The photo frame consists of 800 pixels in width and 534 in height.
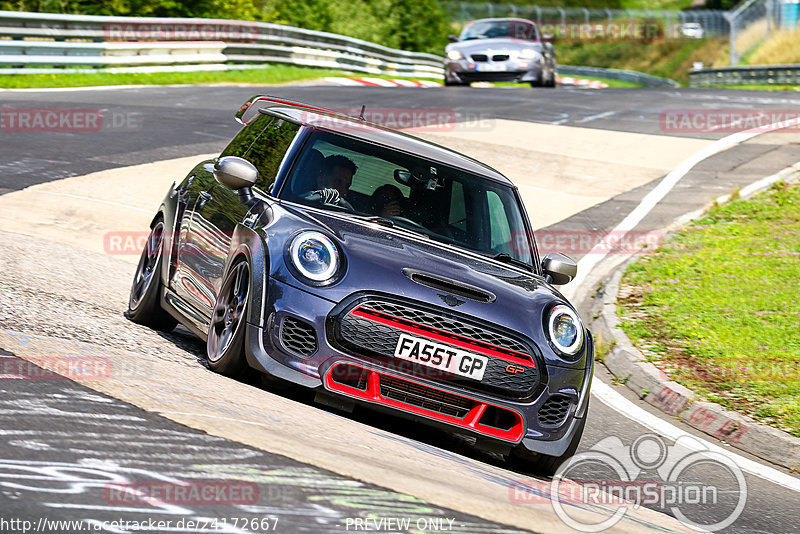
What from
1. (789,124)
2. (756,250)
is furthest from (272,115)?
(789,124)

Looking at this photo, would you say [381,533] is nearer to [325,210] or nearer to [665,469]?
[325,210]

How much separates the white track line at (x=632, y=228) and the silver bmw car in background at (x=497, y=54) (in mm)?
7350

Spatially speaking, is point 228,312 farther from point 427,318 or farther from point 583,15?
point 583,15

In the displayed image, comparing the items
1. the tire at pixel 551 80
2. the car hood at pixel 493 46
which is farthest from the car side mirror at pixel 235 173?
the tire at pixel 551 80

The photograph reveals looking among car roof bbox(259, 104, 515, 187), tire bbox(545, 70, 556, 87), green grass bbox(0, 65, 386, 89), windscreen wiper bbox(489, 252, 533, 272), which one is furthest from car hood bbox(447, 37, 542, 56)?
windscreen wiper bbox(489, 252, 533, 272)

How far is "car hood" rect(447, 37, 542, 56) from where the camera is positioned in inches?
1042

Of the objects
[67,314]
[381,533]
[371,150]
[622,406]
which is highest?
[371,150]

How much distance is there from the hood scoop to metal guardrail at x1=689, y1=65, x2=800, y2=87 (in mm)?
29551

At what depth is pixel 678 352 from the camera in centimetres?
883

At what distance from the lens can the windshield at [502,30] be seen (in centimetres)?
2702

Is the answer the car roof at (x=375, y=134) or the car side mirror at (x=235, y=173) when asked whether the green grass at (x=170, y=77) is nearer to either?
the car roof at (x=375, y=134)

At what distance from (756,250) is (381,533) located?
377 inches

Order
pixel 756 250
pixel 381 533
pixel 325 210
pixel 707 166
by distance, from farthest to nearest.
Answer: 1. pixel 707 166
2. pixel 756 250
3. pixel 325 210
4. pixel 381 533

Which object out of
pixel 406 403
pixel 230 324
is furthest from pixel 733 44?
pixel 406 403
